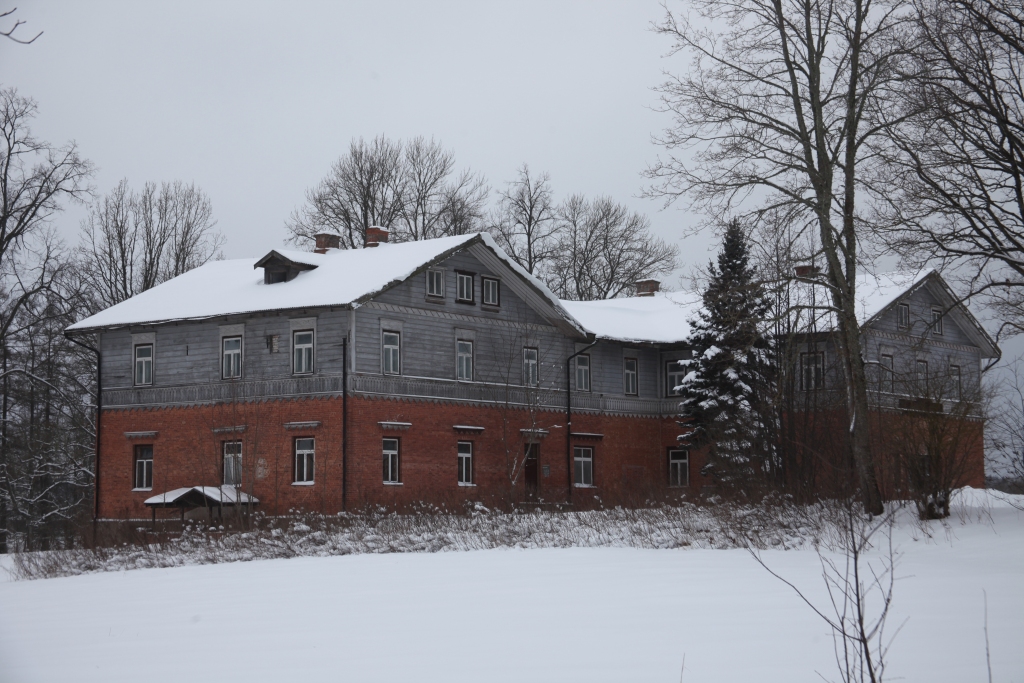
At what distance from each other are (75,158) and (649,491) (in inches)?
895

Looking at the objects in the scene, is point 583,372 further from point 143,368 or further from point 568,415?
point 143,368

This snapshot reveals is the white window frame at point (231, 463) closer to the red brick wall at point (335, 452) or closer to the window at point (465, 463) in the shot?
the red brick wall at point (335, 452)

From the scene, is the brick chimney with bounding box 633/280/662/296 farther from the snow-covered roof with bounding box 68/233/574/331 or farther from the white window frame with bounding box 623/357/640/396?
the snow-covered roof with bounding box 68/233/574/331

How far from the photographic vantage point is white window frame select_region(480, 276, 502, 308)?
36469mm

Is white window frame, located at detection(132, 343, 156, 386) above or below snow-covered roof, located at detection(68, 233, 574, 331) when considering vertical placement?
below

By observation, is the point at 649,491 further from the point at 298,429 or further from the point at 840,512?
Result: the point at 298,429

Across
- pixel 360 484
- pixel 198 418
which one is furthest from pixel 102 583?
pixel 198 418

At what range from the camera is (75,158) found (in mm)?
37000

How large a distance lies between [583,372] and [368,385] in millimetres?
10416

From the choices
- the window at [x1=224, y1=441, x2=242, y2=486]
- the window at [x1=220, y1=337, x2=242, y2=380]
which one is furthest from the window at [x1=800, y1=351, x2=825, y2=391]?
the window at [x1=220, y1=337, x2=242, y2=380]

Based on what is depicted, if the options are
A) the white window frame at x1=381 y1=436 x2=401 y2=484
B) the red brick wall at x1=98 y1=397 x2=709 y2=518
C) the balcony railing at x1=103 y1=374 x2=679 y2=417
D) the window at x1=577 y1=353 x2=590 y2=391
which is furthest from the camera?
the window at x1=577 y1=353 x2=590 y2=391

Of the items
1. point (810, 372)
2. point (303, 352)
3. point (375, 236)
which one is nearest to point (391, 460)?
point (303, 352)

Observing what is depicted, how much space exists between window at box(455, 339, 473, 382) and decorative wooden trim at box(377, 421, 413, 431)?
2.97 metres

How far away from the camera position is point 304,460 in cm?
3216
